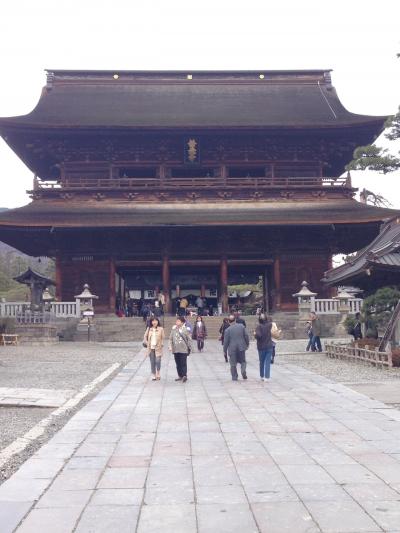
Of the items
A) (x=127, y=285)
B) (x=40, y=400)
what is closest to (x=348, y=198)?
(x=127, y=285)

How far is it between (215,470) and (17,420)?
4258mm

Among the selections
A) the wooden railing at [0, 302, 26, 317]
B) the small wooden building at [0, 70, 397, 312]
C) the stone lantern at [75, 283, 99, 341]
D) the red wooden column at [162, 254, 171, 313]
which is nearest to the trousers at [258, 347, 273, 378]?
the stone lantern at [75, 283, 99, 341]

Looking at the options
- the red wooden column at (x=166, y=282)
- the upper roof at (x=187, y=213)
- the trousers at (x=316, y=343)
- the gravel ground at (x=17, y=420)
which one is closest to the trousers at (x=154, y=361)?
the gravel ground at (x=17, y=420)

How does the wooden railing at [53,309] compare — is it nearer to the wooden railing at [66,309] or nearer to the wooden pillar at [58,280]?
the wooden railing at [66,309]

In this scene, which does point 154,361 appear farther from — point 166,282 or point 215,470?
point 166,282

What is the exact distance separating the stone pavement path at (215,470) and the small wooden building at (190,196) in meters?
Result: 22.6

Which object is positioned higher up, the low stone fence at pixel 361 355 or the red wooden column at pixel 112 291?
the red wooden column at pixel 112 291

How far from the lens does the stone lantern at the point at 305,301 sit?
100 ft

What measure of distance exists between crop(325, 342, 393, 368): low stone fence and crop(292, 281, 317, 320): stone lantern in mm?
9360

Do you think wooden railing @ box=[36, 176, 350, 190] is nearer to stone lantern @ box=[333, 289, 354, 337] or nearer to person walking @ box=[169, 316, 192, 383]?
stone lantern @ box=[333, 289, 354, 337]

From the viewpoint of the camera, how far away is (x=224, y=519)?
4.65 metres

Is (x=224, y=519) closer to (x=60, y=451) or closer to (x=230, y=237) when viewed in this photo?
(x=60, y=451)

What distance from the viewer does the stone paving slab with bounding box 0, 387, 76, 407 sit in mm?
10554

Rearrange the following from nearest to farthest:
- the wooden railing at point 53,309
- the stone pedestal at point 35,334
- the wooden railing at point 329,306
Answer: the stone pedestal at point 35,334
the wooden railing at point 53,309
the wooden railing at point 329,306
